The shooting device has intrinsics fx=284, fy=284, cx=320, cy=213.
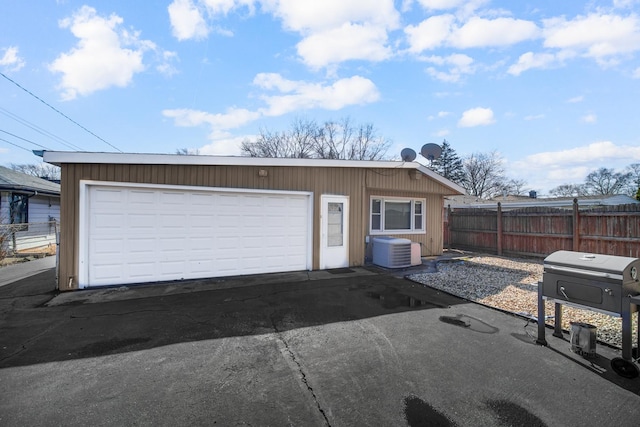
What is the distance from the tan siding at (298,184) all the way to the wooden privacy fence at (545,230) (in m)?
2.03

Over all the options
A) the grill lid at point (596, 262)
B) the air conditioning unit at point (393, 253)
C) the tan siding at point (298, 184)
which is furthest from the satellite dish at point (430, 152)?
the grill lid at point (596, 262)

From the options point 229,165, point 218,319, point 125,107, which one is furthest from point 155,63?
point 218,319

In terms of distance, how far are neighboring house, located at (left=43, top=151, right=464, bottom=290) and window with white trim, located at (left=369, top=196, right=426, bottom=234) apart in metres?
0.45

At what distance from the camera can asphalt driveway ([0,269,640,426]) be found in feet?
7.76

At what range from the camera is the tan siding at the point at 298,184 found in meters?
5.96

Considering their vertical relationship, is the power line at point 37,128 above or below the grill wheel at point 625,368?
above

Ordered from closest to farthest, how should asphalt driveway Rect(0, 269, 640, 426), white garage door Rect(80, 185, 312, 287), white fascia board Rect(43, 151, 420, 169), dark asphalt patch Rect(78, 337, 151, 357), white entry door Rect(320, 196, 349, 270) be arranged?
asphalt driveway Rect(0, 269, 640, 426) → dark asphalt patch Rect(78, 337, 151, 357) → white fascia board Rect(43, 151, 420, 169) → white garage door Rect(80, 185, 312, 287) → white entry door Rect(320, 196, 349, 270)

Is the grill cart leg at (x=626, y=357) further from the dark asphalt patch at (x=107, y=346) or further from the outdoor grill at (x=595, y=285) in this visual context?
the dark asphalt patch at (x=107, y=346)

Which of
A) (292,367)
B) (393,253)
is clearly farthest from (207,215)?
(393,253)

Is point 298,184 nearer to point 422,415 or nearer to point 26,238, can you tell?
point 422,415

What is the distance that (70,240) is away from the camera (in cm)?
595

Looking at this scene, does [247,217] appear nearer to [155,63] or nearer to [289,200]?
[289,200]

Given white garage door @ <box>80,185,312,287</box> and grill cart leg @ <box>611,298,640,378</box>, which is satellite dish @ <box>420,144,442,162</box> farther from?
grill cart leg @ <box>611,298,640,378</box>

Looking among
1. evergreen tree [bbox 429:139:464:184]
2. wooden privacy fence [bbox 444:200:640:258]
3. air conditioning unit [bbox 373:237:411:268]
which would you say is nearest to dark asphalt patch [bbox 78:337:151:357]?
air conditioning unit [bbox 373:237:411:268]
